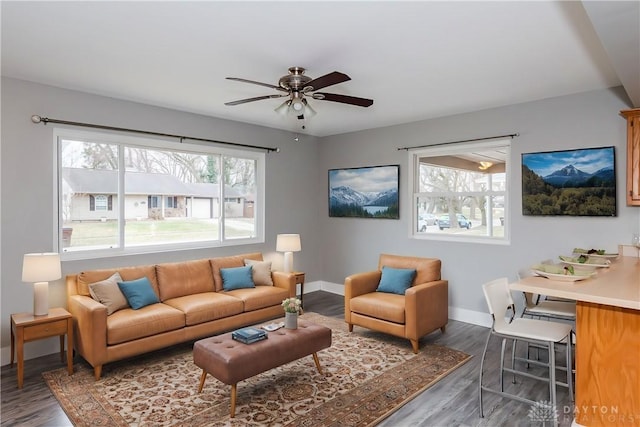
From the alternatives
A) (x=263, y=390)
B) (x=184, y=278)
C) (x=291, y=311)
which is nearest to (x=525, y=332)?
(x=291, y=311)

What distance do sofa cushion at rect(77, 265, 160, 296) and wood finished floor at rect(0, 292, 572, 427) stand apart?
74 centimetres

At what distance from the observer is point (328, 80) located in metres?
2.80

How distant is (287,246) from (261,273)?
72 cm

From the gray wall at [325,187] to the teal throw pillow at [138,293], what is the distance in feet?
1.98

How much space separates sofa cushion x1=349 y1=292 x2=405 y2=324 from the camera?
13.1ft

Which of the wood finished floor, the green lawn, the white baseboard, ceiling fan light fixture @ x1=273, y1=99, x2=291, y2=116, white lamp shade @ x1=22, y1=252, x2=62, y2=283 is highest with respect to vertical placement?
ceiling fan light fixture @ x1=273, y1=99, x2=291, y2=116

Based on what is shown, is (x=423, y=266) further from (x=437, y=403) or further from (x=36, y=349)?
(x=36, y=349)

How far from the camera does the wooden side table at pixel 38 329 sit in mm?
3178

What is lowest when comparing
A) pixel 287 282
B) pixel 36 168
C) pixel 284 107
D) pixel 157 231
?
pixel 287 282

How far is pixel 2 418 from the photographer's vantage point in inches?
106

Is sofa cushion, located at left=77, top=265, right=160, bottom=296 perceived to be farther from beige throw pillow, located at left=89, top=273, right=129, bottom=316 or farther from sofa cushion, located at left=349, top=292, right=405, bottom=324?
sofa cushion, located at left=349, top=292, right=405, bottom=324

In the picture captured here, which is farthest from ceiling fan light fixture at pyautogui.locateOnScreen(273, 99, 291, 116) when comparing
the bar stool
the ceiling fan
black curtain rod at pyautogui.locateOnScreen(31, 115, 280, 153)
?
the bar stool

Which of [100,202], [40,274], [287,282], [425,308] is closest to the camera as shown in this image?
[40,274]

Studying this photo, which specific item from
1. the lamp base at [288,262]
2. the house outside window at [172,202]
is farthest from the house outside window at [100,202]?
the lamp base at [288,262]
